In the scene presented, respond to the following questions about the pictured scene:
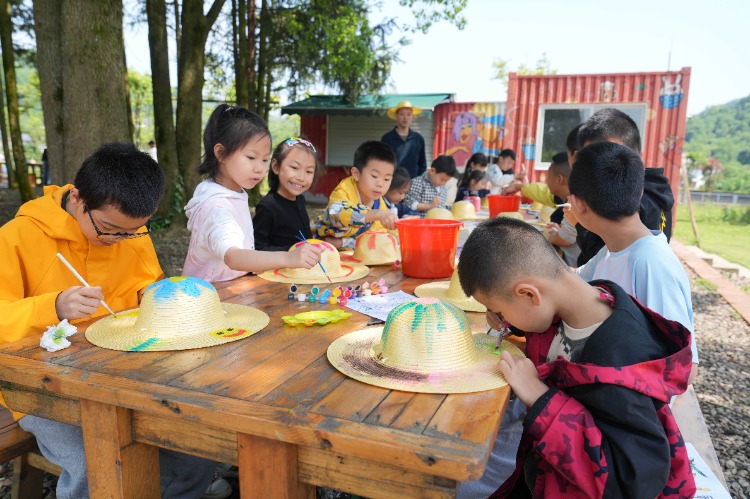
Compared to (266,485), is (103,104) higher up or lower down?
higher up

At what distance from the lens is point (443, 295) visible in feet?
6.78

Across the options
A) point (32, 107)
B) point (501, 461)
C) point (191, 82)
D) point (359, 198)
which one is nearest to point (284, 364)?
point (501, 461)

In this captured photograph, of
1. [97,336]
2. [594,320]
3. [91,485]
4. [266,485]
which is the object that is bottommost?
[91,485]

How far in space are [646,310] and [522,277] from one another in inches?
14.4

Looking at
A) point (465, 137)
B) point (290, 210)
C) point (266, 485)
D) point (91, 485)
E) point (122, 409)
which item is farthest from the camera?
point (465, 137)

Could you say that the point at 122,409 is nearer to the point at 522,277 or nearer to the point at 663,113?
the point at 522,277

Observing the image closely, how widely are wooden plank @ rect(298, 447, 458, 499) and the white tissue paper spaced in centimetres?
78

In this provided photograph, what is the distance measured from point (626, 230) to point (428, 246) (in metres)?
0.85

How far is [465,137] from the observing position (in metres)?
13.2

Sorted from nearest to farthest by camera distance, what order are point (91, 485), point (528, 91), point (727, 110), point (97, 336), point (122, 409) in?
point (122, 409) < point (91, 485) < point (97, 336) < point (528, 91) < point (727, 110)

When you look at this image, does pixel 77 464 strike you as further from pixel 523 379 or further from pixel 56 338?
pixel 523 379

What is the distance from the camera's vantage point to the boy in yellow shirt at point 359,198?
3396 millimetres

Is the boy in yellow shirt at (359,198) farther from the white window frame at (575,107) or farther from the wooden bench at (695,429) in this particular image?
the white window frame at (575,107)

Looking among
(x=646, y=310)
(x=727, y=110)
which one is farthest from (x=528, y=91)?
(x=727, y=110)
